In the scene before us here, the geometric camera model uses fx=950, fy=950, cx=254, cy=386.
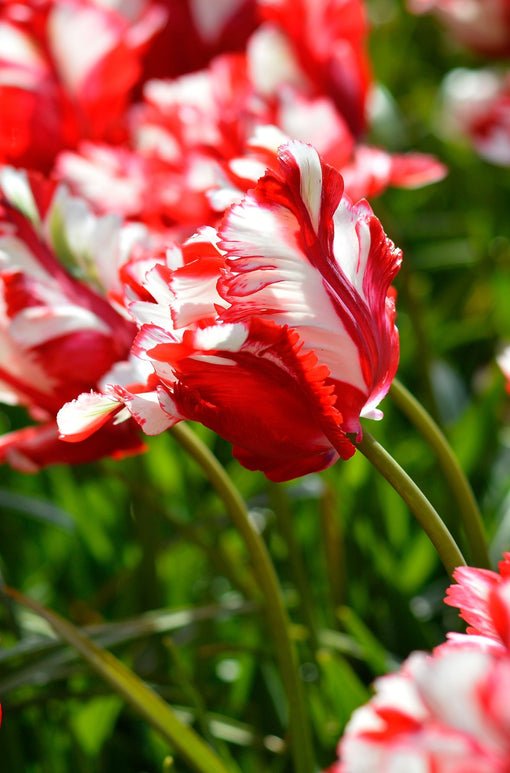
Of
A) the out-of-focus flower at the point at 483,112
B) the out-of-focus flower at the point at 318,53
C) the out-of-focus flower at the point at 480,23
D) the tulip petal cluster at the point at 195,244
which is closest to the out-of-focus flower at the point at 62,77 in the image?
the tulip petal cluster at the point at 195,244

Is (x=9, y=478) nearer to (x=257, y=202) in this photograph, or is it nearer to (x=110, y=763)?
(x=110, y=763)

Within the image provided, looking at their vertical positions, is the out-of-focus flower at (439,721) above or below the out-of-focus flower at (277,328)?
below

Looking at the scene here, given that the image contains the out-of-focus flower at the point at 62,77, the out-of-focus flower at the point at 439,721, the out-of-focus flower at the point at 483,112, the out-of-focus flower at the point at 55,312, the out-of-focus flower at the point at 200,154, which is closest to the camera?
the out-of-focus flower at the point at 439,721

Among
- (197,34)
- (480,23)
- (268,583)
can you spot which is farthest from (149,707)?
(480,23)

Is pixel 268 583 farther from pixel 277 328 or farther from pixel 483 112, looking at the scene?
pixel 483 112

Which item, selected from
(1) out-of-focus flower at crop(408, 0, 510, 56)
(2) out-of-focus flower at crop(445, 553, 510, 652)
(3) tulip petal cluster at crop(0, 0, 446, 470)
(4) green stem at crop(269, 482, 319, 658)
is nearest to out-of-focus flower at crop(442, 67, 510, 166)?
(1) out-of-focus flower at crop(408, 0, 510, 56)

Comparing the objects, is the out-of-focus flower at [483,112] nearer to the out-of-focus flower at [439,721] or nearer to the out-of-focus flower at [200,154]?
the out-of-focus flower at [200,154]
